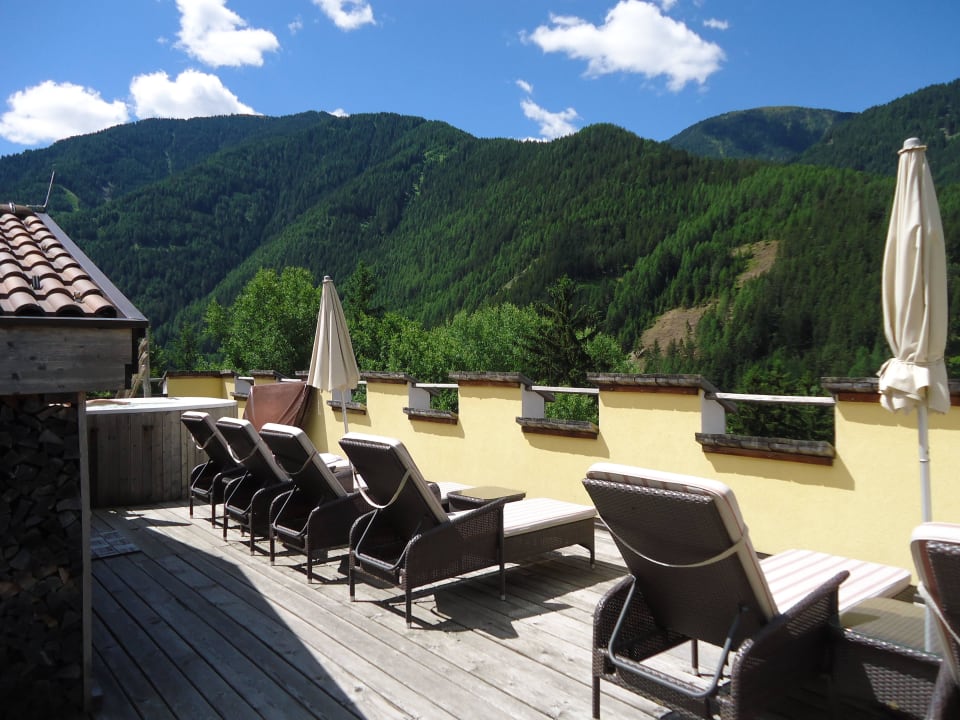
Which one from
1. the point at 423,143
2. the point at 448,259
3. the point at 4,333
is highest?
the point at 423,143

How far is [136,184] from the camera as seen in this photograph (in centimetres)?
15162

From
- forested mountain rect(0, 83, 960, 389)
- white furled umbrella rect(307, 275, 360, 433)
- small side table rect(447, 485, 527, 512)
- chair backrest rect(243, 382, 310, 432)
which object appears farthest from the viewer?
forested mountain rect(0, 83, 960, 389)

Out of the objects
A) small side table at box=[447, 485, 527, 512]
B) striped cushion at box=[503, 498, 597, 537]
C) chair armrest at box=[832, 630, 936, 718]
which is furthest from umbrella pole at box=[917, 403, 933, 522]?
small side table at box=[447, 485, 527, 512]

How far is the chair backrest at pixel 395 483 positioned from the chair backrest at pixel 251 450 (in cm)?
118

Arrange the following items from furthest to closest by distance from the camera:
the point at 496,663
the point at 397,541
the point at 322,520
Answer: the point at 322,520, the point at 397,541, the point at 496,663

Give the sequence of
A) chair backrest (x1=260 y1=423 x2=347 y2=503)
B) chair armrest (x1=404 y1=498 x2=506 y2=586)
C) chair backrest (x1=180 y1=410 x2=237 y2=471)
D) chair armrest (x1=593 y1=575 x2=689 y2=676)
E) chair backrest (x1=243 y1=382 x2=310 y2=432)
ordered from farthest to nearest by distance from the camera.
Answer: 1. chair backrest (x1=243 y1=382 x2=310 y2=432)
2. chair backrest (x1=180 y1=410 x2=237 y2=471)
3. chair backrest (x1=260 y1=423 x2=347 y2=503)
4. chair armrest (x1=404 y1=498 x2=506 y2=586)
5. chair armrest (x1=593 y1=575 x2=689 y2=676)

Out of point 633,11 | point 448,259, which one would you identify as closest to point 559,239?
point 448,259

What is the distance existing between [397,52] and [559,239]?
1103 inches

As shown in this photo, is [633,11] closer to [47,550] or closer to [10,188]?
[47,550]

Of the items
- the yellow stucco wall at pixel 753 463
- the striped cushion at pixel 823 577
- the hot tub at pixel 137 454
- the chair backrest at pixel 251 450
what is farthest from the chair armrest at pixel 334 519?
the hot tub at pixel 137 454

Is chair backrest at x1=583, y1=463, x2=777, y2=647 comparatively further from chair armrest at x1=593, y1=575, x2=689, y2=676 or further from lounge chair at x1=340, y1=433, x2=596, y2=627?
lounge chair at x1=340, y1=433, x2=596, y2=627

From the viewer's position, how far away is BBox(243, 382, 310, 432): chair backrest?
29.7 feet

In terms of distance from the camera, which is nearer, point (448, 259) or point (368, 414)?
point (368, 414)

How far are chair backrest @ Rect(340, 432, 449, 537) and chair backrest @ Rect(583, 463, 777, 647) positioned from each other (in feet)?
4.66
